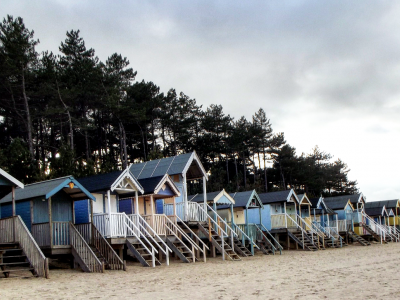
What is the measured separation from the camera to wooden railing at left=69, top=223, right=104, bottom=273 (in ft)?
61.4

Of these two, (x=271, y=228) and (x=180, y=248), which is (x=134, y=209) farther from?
(x=271, y=228)

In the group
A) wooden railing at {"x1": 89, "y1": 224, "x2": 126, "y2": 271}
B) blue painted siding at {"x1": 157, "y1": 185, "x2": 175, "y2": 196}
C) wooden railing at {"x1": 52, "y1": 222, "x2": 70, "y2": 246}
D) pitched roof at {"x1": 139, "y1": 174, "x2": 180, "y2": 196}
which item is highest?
pitched roof at {"x1": 139, "y1": 174, "x2": 180, "y2": 196}

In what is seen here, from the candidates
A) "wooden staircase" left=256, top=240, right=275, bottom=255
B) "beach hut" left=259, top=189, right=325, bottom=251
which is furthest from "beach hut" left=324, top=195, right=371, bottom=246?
"wooden staircase" left=256, top=240, right=275, bottom=255

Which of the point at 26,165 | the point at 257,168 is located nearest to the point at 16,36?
the point at 26,165

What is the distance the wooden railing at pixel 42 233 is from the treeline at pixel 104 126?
11854 millimetres

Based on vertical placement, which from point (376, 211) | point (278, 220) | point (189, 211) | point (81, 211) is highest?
point (81, 211)

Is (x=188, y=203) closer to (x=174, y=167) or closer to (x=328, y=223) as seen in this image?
(x=174, y=167)

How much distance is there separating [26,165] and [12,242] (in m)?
16.4

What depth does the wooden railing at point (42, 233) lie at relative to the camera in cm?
1977

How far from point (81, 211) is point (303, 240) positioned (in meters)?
17.3

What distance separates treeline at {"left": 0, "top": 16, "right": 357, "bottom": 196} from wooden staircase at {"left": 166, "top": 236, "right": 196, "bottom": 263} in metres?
12.1

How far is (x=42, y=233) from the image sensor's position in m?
20.0

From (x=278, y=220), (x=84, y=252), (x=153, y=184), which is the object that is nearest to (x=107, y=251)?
(x=84, y=252)

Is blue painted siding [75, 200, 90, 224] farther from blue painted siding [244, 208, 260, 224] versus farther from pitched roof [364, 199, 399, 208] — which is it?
pitched roof [364, 199, 399, 208]
